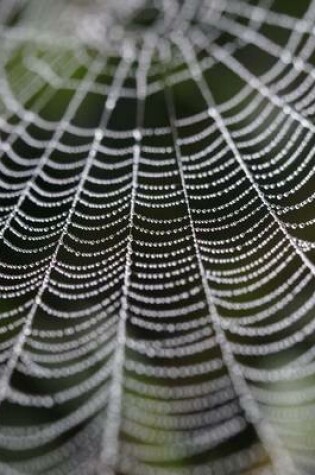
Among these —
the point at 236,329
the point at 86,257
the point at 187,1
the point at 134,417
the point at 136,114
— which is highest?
the point at 187,1

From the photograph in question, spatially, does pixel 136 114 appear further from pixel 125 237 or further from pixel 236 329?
pixel 236 329

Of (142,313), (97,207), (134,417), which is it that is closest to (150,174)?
(97,207)

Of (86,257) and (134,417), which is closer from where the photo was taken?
(134,417)

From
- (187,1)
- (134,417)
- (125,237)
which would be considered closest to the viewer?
(134,417)

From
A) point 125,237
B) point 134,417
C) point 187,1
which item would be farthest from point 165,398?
point 187,1

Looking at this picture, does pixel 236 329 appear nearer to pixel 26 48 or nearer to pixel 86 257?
pixel 86 257

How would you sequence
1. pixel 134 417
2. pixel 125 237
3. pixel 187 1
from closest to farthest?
pixel 134 417 → pixel 125 237 → pixel 187 1

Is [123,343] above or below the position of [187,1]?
below
